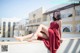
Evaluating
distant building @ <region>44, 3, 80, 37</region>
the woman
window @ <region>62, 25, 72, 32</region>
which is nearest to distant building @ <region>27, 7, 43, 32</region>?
distant building @ <region>44, 3, 80, 37</region>

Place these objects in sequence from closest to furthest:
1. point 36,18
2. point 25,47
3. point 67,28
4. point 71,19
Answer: point 25,47 → point 71,19 → point 67,28 → point 36,18

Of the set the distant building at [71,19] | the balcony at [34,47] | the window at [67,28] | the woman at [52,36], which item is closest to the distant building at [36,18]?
the distant building at [71,19]

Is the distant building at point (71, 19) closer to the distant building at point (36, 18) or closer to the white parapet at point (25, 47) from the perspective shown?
the distant building at point (36, 18)

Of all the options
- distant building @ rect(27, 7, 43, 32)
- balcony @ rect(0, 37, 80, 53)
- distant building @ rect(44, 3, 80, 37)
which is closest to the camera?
balcony @ rect(0, 37, 80, 53)

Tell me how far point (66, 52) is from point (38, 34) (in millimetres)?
438

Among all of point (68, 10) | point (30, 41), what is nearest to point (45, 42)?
point (30, 41)

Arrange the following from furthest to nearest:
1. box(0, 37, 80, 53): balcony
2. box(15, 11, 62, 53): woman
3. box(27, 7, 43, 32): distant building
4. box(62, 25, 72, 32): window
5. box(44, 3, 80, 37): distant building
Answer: box(27, 7, 43, 32): distant building
box(62, 25, 72, 32): window
box(44, 3, 80, 37): distant building
box(15, 11, 62, 53): woman
box(0, 37, 80, 53): balcony

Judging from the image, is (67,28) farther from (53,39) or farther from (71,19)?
(53,39)

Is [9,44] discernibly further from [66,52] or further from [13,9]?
[13,9]

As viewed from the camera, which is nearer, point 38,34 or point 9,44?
point 9,44

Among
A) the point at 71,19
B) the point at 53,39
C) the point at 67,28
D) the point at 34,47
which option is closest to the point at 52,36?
the point at 53,39

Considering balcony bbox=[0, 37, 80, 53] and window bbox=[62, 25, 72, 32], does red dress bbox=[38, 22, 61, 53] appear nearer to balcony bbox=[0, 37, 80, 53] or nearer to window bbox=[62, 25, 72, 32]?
balcony bbox=[0, 37, 80, 53]

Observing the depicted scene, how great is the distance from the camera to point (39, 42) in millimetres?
1778

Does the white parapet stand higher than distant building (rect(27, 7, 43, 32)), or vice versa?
distant building (rect(27, 7, 43, 32))
